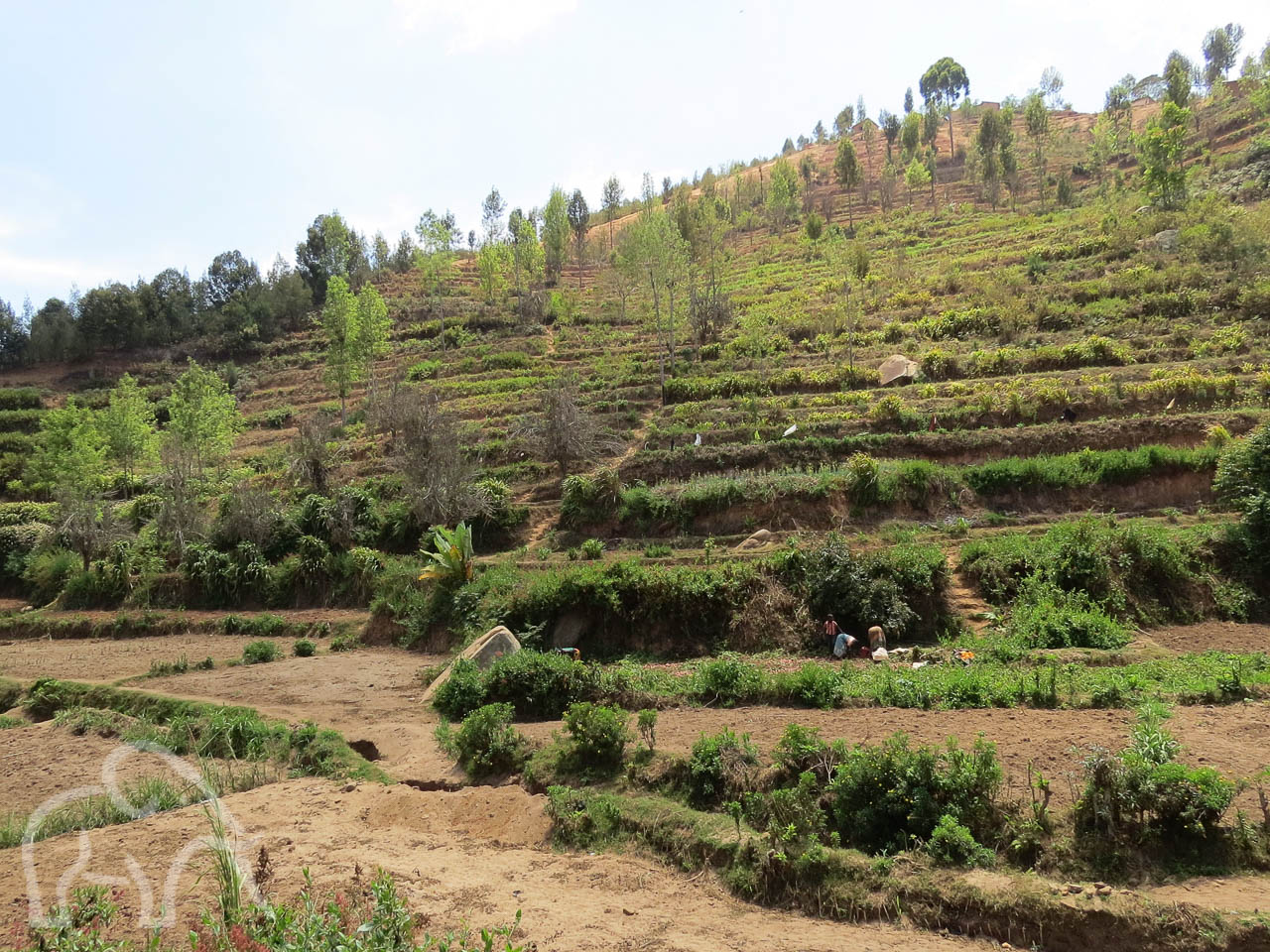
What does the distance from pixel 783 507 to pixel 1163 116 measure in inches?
1697

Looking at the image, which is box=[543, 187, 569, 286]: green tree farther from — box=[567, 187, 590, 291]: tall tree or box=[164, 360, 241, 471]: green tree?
box=[164, 360, 241, 471]: green tree

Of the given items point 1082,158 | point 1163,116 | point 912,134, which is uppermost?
point 912,134

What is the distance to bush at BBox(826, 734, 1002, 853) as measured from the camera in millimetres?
6418

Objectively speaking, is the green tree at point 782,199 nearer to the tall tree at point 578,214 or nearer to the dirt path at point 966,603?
the tall tree at point 578,214

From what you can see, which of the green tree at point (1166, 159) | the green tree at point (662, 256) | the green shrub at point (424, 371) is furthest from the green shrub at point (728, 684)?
the green tree at point (1166, 159)

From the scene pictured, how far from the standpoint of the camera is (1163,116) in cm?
4225

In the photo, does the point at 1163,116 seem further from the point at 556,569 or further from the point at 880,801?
the point at 880,801

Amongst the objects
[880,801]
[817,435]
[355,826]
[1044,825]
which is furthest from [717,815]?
[817,435]

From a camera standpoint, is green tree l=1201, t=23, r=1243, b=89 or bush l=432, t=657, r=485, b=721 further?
green tree l=1201, t=23, r=1243, b=89

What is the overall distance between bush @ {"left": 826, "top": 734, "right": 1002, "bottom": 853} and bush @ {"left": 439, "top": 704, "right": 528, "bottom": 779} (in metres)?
4.41

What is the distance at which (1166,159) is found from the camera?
41500 millimetres

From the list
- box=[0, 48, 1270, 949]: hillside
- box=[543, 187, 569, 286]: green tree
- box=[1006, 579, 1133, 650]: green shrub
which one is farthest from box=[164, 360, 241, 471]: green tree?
box=[543, 187, 569, 286]: green tree

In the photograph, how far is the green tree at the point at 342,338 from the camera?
38125 millimetres

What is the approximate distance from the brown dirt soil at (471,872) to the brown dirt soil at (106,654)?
30.5 ft
